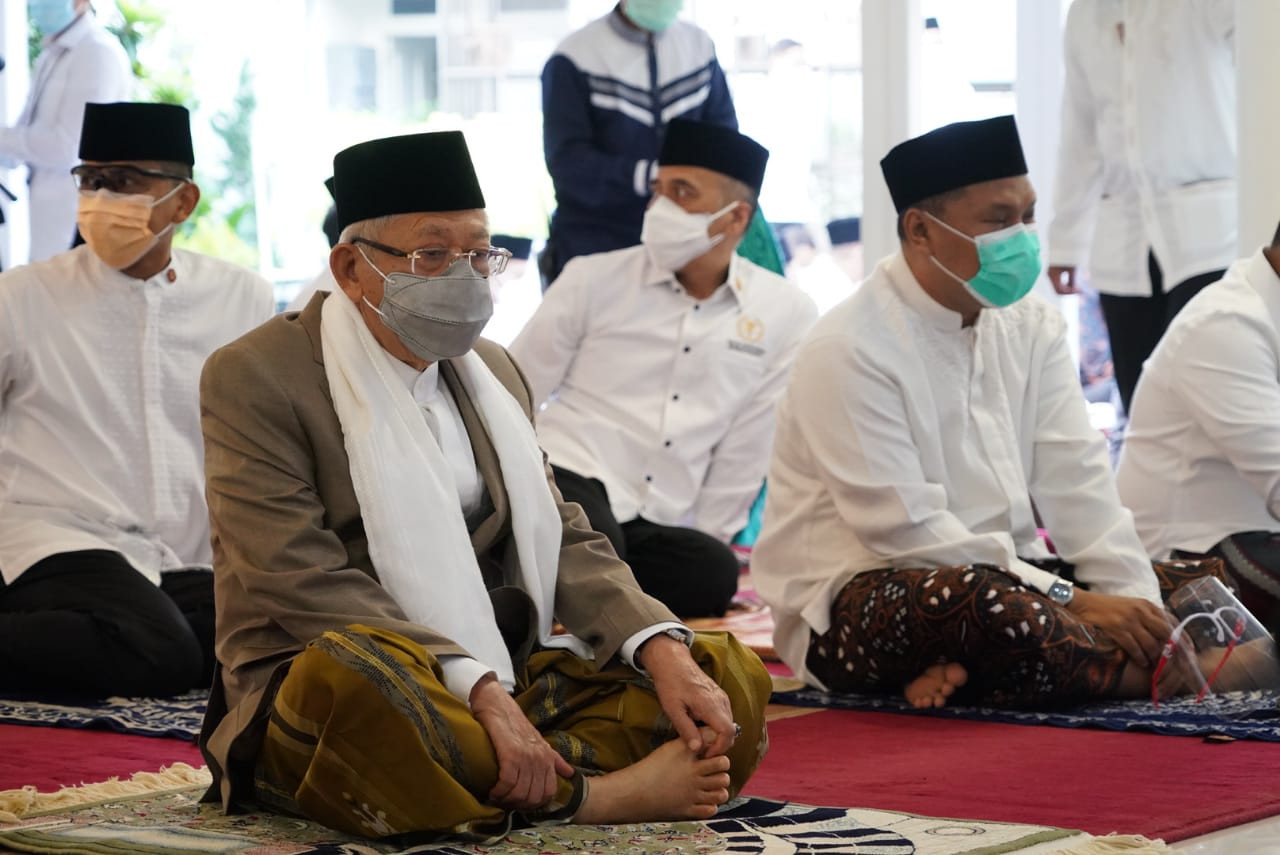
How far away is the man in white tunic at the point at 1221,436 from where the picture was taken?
393 cm

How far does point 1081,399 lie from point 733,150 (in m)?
1.51

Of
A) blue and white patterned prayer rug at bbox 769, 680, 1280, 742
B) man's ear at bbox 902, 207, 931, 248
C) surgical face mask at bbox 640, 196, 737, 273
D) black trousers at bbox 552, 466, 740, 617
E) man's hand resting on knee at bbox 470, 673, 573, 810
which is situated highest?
man's ear at bbox 902, 207, 931, 248

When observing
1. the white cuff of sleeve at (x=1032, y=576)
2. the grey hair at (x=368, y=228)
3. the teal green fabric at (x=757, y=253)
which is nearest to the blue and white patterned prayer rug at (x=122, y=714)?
the grey hair at (x=368, y=228)

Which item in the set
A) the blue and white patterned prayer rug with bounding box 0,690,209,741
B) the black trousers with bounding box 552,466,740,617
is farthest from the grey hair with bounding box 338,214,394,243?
the black trousers with bounding box 552,466,740,617

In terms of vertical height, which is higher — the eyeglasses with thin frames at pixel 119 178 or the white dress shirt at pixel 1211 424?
the eyeglasses with thin frames at pixel 119 178

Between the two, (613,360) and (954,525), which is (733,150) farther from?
(954,525)

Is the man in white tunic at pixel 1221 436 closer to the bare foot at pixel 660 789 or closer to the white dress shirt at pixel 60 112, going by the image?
the bare foot at pixel 660 789

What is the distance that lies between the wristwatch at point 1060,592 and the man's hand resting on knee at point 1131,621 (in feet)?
0.09

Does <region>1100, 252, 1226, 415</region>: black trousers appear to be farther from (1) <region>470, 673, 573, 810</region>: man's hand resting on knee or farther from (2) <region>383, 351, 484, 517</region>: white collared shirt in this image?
(1) <region>470, 673, 573, 810</region>: man's hand resting on knee

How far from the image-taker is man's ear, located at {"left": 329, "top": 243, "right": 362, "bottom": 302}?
259cm

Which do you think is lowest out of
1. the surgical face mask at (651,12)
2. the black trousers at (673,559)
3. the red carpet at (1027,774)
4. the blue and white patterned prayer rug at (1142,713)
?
the black trousers at (673,559)

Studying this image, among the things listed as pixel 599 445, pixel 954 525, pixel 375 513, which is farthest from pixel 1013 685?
pixel 599 445

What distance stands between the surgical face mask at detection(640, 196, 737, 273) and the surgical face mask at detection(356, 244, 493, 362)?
8.01 feet

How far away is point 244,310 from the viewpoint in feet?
14.1
